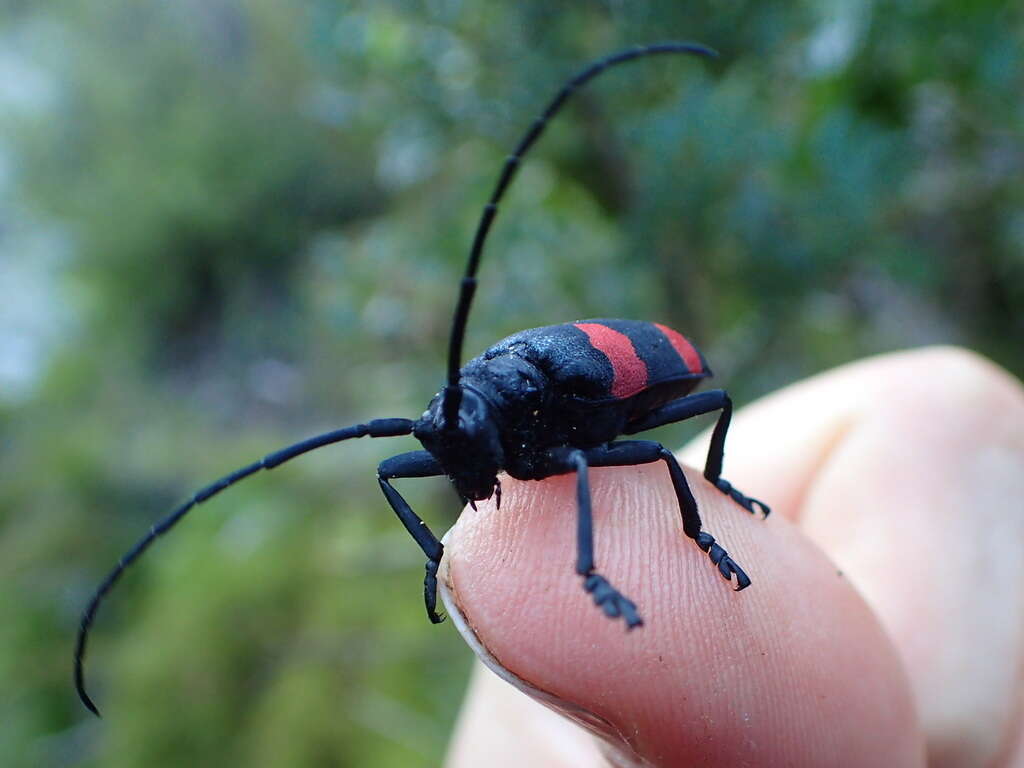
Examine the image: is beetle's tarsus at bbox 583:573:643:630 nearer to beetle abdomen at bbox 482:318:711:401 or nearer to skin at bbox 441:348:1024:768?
skin at bbox 441:348:1024:768

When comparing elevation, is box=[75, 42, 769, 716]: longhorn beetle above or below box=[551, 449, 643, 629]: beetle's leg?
above

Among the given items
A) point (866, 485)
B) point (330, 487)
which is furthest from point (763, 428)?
point (330, 487)

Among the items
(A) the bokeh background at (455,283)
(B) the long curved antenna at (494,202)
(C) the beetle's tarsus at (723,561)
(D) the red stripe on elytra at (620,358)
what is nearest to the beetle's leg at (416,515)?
(B) the long curved antenna at (494,202)

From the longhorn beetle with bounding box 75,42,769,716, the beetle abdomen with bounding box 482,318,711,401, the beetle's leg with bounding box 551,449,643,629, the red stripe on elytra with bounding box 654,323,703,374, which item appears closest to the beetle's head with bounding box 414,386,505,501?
the longhorn beetle with bounding box 75,42,769,716

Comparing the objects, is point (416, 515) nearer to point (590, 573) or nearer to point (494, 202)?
point (590, 573)

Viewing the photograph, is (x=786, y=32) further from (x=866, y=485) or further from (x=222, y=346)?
(x=222, y=346)
